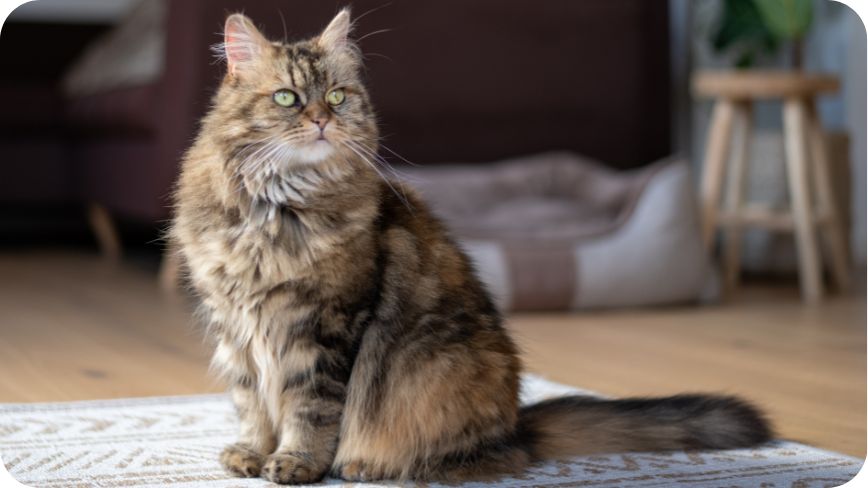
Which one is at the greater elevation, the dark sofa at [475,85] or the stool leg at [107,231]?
the dark sofa at [475,85]

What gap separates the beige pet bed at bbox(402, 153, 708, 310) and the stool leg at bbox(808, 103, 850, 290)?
49 centimetres

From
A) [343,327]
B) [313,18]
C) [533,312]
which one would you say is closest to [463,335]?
[343,327]

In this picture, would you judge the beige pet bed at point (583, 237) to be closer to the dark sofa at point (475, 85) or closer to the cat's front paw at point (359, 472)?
the dark sofa at point (475, 85)

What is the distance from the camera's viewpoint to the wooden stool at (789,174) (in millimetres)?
3514

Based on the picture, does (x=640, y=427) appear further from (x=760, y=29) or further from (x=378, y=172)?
(x=760, y=29)

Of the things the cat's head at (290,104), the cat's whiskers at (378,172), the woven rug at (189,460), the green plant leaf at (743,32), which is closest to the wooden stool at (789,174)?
the green plant leaf at (743,32)

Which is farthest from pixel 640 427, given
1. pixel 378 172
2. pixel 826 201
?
pixel 826 201

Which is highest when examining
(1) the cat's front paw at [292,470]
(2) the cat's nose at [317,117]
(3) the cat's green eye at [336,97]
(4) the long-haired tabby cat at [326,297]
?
(3) the cat's green eye at [336,97]

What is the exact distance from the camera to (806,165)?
3.56 m

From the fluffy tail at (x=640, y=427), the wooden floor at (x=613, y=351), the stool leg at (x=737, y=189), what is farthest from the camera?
the stool leg at (x=737, y=189)

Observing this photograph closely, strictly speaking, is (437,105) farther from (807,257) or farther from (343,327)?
(343,327)

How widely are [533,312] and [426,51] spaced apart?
0.98 meters

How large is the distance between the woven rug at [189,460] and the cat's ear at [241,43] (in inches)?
21.2

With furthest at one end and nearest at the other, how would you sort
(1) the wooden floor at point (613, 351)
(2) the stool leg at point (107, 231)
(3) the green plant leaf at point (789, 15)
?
(2) the stool leg at point (107, 231) → (3) the green plant leaf at point (789, 15) → (1) the wooden floor at point (613, 351)
